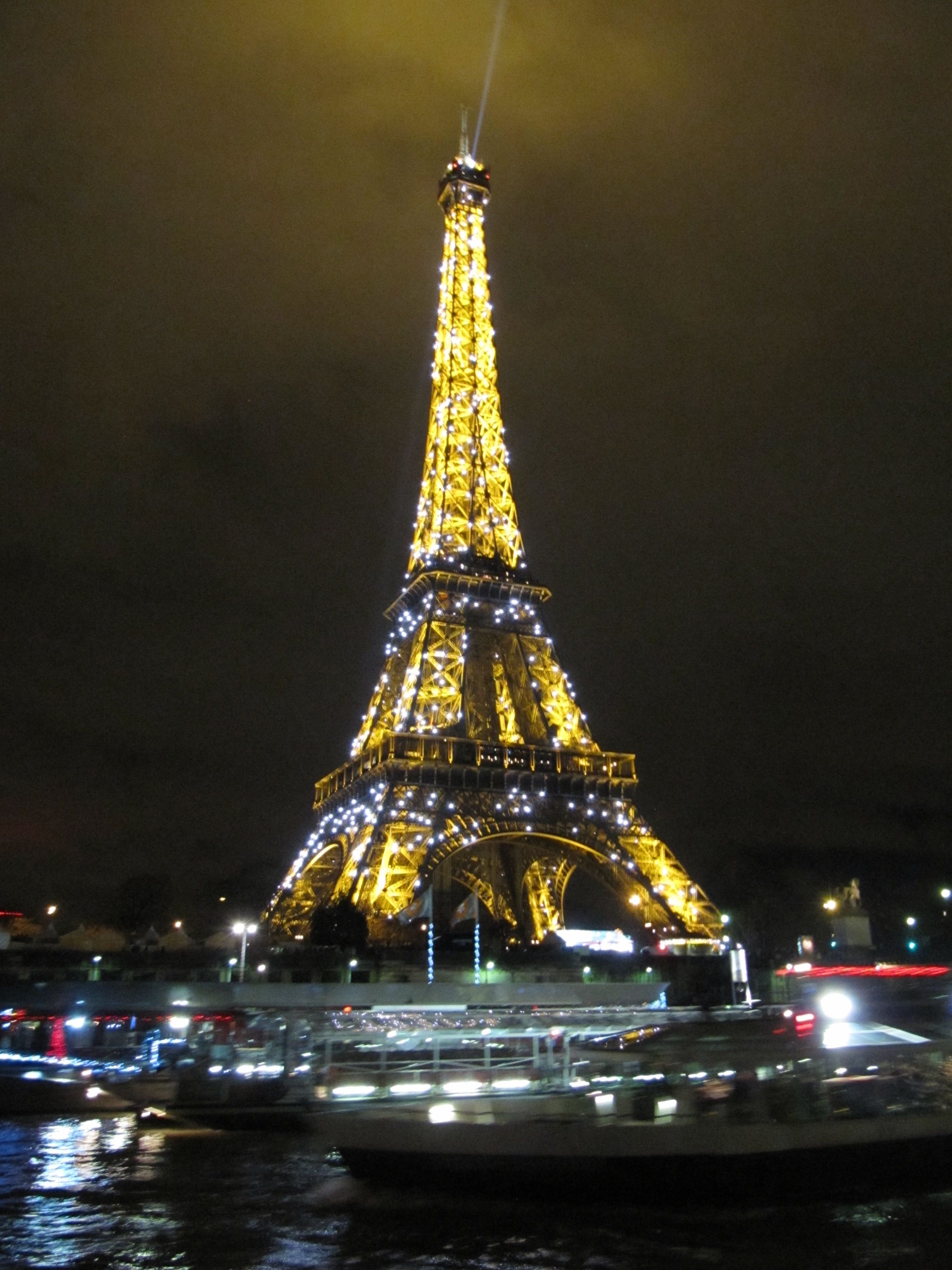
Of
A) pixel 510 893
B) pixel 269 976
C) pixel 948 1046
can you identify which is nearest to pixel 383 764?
pixel 269 976

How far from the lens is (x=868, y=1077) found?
13250mm

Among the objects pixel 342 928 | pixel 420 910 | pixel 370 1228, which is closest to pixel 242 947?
pixel 342 928

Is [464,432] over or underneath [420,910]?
over

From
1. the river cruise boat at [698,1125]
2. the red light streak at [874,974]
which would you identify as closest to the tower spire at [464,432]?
the red light streak at [874,974]

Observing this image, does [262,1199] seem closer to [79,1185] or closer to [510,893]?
[79,1185]

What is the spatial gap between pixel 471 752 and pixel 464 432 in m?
21.7

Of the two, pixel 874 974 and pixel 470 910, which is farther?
pixel 470 910

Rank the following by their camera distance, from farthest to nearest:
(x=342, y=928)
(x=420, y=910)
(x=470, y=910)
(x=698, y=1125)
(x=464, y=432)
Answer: (x=464, y=432), (x=470, y=910), (x=420, y=910), (x=342, y=928), (x=698, y=1125)

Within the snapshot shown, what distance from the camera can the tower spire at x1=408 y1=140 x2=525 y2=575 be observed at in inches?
2258

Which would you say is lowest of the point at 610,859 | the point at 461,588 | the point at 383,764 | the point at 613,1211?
the point at 613,1211

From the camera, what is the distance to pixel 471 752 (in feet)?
156

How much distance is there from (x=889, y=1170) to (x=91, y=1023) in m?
18.6

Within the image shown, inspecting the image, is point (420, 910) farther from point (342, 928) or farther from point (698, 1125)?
point (698, 1125)

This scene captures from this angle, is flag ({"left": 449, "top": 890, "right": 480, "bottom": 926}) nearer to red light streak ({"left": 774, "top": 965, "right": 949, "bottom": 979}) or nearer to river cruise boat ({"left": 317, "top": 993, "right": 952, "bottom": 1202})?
red light streak ({"left": 774, "top": 965, "right": 949, "bottom": 979})
